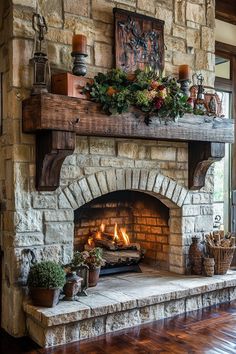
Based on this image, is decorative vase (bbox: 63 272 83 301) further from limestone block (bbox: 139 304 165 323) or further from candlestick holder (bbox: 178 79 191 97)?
candlestick holder (bbox: 178 79 191 97)

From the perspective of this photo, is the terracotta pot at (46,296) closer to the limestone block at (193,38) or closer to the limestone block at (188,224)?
the limestone block at (188,224)

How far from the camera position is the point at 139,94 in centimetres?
355

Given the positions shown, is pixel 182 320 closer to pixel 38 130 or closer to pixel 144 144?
pixel 144 144

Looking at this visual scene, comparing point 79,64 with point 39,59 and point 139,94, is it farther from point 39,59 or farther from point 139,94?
point 139,94

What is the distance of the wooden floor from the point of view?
9.95 ft

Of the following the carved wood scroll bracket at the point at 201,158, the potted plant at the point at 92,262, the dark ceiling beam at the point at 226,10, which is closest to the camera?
the potted plant at the point at 92,262

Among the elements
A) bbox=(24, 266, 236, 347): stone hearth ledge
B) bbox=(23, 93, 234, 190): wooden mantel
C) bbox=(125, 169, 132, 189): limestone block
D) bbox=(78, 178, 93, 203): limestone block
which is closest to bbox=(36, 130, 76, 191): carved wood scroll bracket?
bbox=(23, 93, 234, 190): wooden mantel

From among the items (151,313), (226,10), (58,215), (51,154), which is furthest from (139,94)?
(226,10)

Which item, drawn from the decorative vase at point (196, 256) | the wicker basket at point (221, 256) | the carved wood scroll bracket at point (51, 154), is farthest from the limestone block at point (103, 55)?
the wicker basket at point (221, 256)

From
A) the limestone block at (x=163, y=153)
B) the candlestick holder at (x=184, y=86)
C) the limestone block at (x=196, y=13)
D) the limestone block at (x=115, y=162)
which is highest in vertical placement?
the limestone block at (x=196, y=13)

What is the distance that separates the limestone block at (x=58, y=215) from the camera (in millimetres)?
3505

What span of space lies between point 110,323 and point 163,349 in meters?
0.53

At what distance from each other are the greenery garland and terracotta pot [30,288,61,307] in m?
1.49

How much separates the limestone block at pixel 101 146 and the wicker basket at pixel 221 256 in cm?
149
